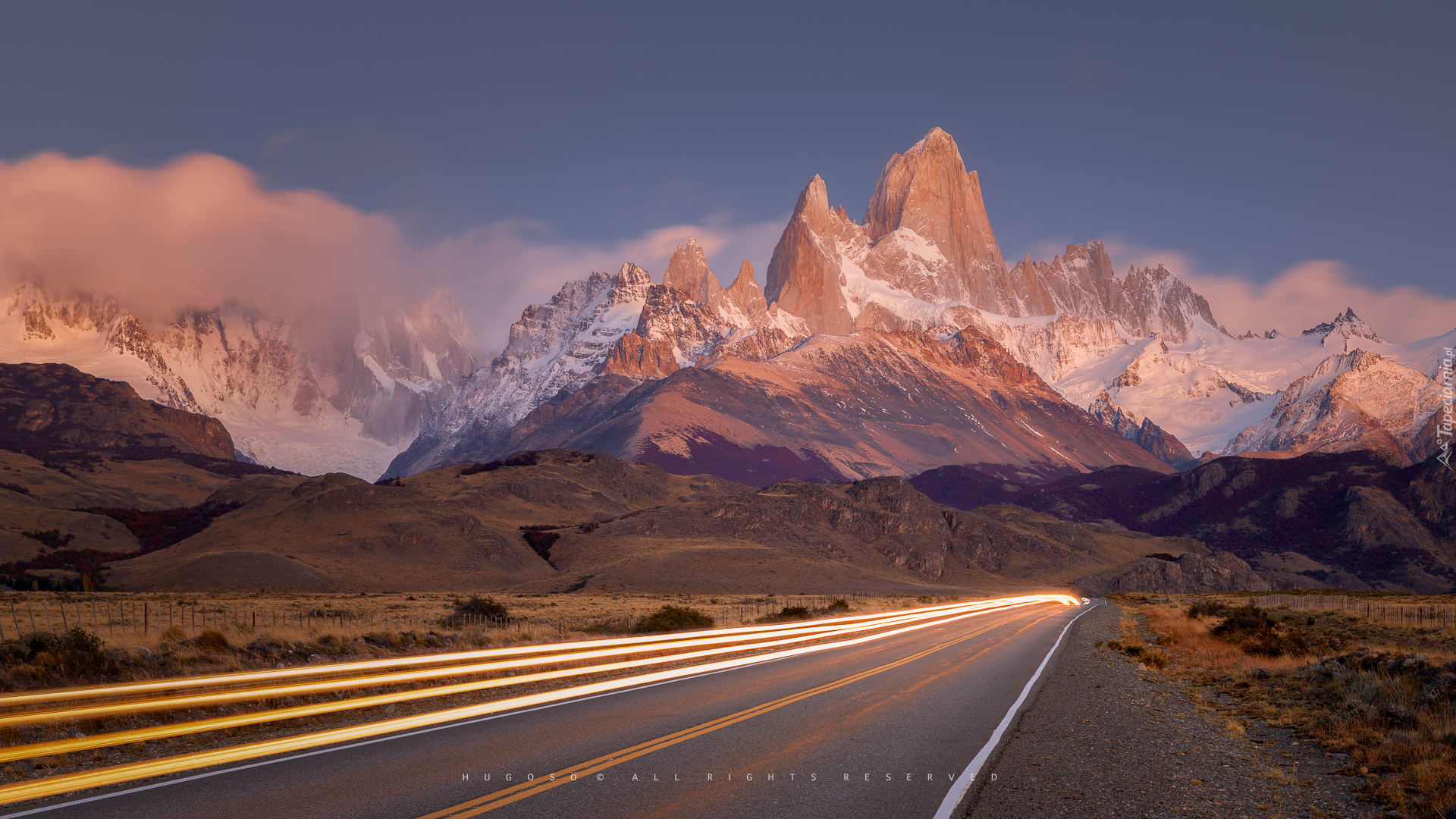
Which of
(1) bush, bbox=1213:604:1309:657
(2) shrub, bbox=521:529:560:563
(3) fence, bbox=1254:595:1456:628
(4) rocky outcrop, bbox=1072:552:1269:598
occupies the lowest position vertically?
(4) rocky outcrop, bbox=1072:552:1269:598

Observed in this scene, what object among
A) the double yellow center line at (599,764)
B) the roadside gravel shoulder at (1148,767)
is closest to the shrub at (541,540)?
the double yellow center line at (599,764)

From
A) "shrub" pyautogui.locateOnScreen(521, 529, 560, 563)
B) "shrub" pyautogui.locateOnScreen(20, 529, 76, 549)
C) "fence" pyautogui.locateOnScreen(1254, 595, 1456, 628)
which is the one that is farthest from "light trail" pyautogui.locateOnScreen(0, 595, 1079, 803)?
"shrub" pyautogui.locateOnScreen(20, 529, 76, 549)

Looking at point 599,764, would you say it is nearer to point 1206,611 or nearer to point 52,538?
point 1206,611

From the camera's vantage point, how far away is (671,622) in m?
39.8

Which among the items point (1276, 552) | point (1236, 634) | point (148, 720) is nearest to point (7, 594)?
point (148, 720)

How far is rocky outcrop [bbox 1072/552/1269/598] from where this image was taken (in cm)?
13350

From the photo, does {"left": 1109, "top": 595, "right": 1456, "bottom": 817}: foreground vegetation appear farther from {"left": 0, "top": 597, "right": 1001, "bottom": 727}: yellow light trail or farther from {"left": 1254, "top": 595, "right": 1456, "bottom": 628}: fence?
{"left": 0, "top": 597, "right": 1001, "bottom": 727}: yellow light trail

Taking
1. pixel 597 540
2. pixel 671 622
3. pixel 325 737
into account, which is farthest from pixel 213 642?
pixel 597 540

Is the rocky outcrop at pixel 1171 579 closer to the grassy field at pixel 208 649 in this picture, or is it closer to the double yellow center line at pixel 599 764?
the grassy field at pixel 208 649

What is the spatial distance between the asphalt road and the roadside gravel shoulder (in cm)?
69

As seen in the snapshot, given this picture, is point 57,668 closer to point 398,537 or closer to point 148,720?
point 148,720

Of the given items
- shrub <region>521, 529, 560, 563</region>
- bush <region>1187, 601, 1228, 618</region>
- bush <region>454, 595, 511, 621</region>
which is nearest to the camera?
bush <region>454, 595, 511, 621</region>

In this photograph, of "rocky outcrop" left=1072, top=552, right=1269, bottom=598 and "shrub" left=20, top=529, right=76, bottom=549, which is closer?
"shrub" left=20, top=529, right=76, bottom=549

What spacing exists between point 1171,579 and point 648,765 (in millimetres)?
143320
